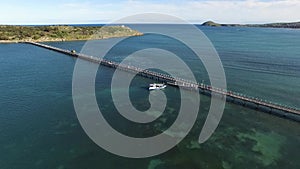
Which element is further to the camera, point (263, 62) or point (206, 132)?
point (263, 62)

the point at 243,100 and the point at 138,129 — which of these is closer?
the point at 138,129

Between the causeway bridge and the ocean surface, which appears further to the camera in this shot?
the causeway bridge


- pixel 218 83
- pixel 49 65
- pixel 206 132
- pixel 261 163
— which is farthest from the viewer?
pixel 49 65

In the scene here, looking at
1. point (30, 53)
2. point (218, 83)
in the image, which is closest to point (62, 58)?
point (30, 53)

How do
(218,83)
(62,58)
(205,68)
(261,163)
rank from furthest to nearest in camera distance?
1. (62,58)
2. (205,68)
3. (218,83)
4. (261,163)

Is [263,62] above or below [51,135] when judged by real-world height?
above

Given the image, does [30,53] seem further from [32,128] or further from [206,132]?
[206,132]

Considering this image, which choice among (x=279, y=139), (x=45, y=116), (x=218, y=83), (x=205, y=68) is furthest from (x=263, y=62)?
(x=45, y=116)

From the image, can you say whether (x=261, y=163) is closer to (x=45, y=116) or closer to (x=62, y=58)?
(x=45, y=116)

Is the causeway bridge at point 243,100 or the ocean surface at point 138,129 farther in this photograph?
the causeway bridge at point 243,100

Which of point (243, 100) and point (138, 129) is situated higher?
point (243, 100)
